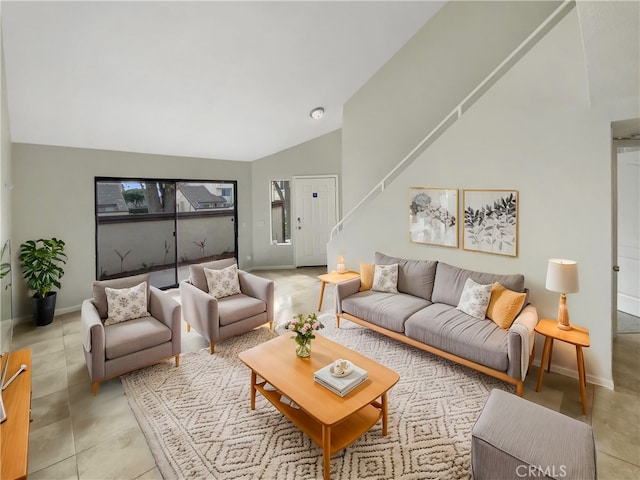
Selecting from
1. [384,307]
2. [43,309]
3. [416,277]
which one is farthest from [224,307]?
[43,309]

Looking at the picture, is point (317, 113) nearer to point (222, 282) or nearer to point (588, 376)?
point (222, 282)

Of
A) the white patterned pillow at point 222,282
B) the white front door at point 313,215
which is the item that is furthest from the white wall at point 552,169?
the white front door at point 313,215

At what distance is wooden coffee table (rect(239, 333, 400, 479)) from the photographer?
2.05 m

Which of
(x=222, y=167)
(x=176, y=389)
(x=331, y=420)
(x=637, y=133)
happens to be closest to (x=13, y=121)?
(x=222, y=167)

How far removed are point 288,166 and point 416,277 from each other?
4274 millimetres

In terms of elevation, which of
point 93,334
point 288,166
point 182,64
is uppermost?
point 182,64

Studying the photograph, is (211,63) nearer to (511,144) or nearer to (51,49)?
(51,49)

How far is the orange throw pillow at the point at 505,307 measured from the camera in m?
3.01

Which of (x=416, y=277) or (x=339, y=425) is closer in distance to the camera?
(x=339, y=425)

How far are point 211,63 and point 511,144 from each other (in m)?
3.28

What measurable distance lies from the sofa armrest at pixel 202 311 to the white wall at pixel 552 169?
2904mm

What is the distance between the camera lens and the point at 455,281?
3686 millimetres

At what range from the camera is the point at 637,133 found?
3.25 metres

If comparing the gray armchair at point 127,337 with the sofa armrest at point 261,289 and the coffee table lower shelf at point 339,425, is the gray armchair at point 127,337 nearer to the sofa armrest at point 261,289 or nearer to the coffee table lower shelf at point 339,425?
the sofa armrest at point 261,289
